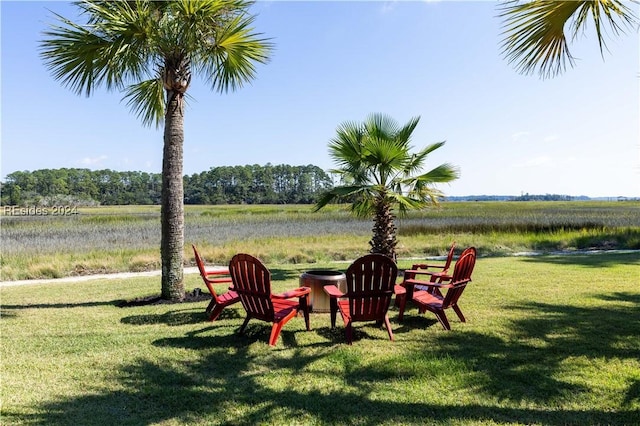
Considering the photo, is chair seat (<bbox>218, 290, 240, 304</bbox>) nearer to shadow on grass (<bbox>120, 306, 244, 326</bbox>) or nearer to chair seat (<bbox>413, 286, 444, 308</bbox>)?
shadow on grass (<bbox>120, 306, 244, 326</bbox>)

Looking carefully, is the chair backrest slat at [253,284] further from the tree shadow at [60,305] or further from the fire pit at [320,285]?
the tree shadow at [60,305]

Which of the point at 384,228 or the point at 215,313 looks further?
the point at 384,228

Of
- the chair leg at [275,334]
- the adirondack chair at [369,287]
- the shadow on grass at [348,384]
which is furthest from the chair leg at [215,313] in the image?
the adirondack chair at [369,287]

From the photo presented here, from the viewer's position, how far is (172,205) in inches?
263

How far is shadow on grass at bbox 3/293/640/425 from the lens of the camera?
9.41 ft

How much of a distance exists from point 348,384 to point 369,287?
1.36 m

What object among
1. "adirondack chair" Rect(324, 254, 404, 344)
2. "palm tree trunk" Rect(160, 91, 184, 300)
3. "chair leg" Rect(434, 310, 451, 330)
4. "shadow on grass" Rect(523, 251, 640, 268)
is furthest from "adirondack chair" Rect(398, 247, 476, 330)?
"shadow on grass" Rect(523, 251, 640, 268)

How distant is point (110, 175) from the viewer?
260ft

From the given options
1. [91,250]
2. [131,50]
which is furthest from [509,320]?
[91,250]

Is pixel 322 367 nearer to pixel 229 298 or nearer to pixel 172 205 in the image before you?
pixel 229 298

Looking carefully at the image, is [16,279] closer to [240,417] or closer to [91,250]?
[91,250]

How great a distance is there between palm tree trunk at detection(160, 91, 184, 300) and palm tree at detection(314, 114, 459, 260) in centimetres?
336

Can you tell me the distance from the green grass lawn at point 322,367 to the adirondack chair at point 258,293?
11.1 inches

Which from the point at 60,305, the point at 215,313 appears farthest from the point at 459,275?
the point at 60,305
